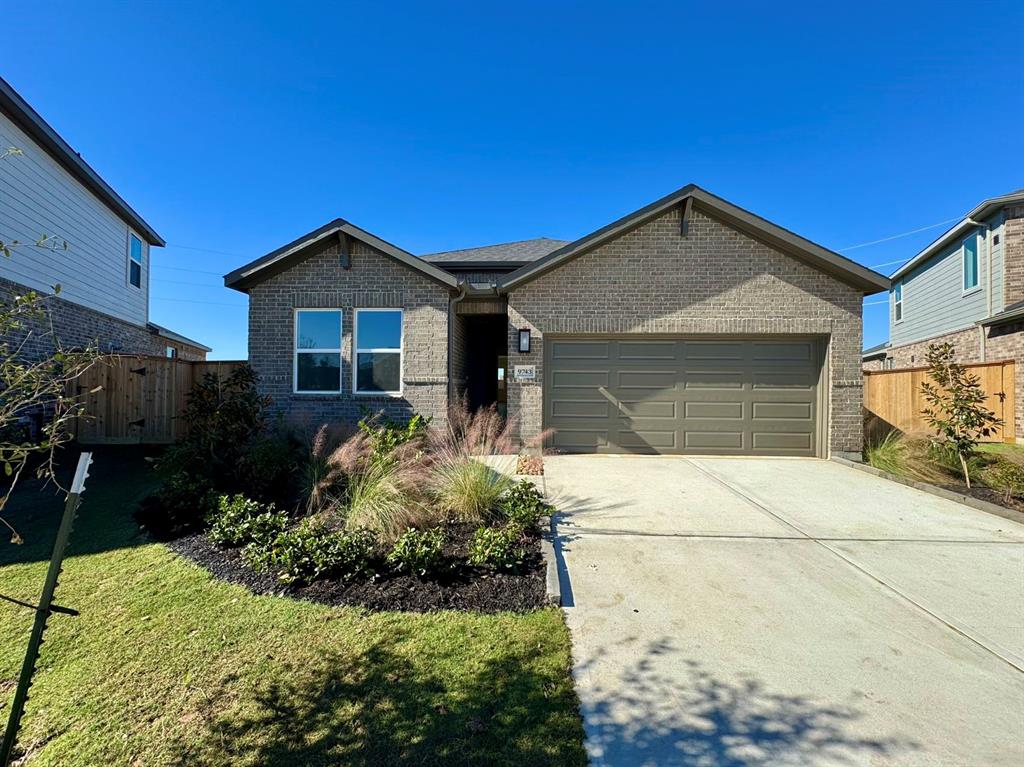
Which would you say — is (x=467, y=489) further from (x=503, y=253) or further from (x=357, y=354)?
(x=503, y=253)

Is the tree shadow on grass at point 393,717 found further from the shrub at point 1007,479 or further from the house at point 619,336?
the shrub at point 1007,479

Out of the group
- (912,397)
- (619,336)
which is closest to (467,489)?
(619,336)

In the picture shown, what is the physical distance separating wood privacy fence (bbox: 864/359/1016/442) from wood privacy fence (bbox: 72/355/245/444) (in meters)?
14.7

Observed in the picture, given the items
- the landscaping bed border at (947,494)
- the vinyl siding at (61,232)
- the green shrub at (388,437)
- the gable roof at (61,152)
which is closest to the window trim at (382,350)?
the green shrub at (388,437)

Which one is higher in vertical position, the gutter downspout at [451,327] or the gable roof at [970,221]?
the gable roof at [970,221]

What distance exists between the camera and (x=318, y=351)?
9117 mm

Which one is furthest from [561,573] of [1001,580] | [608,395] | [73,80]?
[73,80]

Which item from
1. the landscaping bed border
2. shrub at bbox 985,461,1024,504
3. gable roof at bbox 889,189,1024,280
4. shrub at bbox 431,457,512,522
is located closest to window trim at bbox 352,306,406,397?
shrub at bbox 431,457,512,522

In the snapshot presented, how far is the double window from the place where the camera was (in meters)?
9.03

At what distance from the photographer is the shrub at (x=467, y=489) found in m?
4.89

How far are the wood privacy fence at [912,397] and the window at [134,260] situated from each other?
820 inches

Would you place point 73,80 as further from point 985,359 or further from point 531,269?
point 985,359

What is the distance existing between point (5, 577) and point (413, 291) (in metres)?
6.71

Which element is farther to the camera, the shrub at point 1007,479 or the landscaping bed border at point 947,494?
the shrub at point 1007,479
